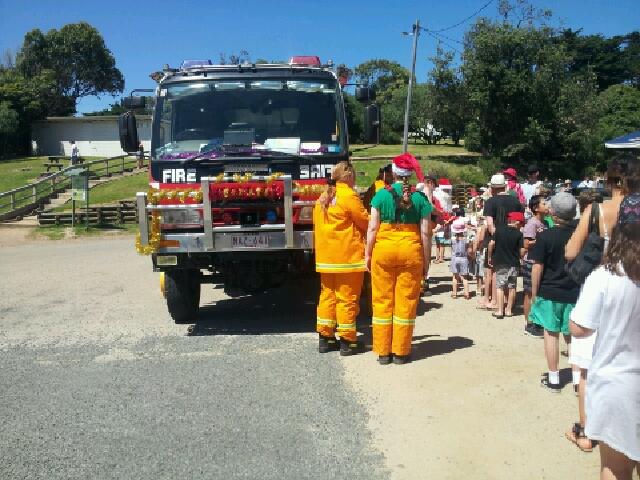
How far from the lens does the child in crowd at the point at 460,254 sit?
9273mm

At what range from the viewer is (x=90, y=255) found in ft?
51.1

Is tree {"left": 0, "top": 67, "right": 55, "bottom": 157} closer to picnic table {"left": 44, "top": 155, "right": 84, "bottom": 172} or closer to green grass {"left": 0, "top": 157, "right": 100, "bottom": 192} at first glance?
green grass {"left": 0, "top": 157, "right": 100, "bottom": 192}

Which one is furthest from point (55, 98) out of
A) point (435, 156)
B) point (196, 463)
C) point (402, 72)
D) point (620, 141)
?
point (196, 463)

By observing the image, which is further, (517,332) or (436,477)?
(517,332)

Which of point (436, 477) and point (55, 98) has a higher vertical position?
point (55, 98)

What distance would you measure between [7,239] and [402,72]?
72553 millimetres

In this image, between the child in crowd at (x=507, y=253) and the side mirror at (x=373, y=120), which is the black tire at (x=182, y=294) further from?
the child in crowd at (x=507, y=253)

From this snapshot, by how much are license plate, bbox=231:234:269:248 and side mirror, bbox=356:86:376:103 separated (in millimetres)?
2676

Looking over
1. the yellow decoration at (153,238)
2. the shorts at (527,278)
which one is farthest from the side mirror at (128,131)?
the shorts at (527,278)

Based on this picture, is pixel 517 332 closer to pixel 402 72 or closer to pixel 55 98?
pixel 55 98

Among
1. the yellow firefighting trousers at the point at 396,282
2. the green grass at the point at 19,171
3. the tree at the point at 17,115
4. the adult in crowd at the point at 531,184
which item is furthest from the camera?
the tree at the point at 17,115

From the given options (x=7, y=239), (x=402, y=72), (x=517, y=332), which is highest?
(x=402, y=72)

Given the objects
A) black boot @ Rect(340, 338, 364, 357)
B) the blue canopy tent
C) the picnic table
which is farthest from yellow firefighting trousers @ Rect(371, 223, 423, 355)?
the picnic table

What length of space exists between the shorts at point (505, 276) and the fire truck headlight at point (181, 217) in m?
3.56
